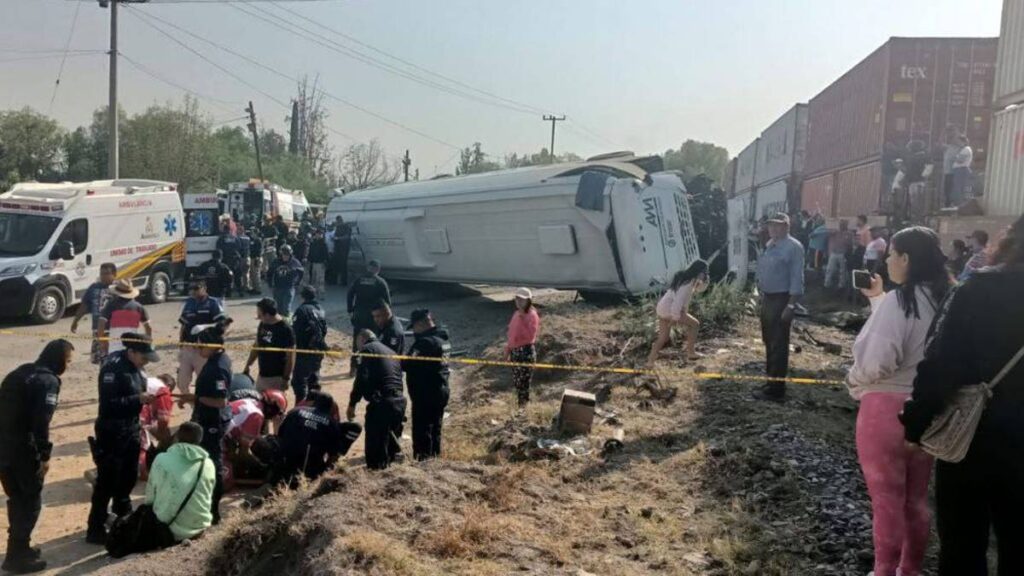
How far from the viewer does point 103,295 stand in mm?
10453

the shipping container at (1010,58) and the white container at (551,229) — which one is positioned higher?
the shipping container at (1010,58)

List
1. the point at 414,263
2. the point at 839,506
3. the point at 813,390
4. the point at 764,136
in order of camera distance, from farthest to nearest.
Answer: the point at 764,136 → the point at 414,263 → the point at 813,390 → the point at 839,506

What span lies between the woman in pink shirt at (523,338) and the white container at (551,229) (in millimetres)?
5369

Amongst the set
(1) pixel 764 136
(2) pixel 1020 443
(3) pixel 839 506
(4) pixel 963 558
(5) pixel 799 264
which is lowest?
(3) pixel 839 506

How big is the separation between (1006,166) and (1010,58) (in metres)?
1.66

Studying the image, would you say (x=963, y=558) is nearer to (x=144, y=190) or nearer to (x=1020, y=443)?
(x=1020, y=443)

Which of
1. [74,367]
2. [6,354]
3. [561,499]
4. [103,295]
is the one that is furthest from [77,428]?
[561,499]

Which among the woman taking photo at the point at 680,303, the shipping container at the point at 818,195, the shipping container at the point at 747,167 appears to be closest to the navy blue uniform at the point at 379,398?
the woman taking photo at the point at 680,303

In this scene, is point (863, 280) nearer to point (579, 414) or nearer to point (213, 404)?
point (579, 414)

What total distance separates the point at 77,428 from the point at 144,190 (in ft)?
29.3

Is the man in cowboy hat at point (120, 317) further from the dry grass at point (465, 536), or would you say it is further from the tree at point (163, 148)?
the tree at point (163, 148)

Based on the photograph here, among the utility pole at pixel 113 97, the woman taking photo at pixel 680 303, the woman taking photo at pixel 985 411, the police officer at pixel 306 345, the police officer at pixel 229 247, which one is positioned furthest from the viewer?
the utility pole at pixel 113 97

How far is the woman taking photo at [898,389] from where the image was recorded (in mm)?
3613

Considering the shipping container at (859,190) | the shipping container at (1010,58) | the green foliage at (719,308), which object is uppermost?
the shipping container at (1010,58)
